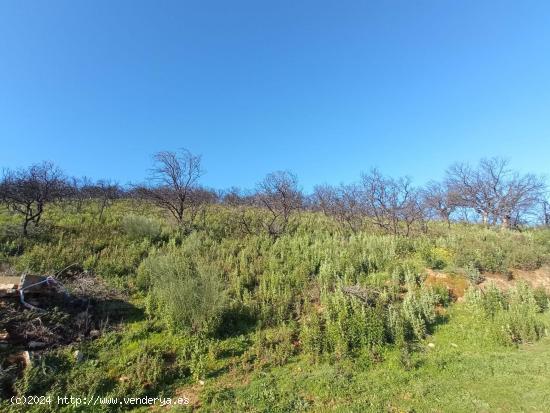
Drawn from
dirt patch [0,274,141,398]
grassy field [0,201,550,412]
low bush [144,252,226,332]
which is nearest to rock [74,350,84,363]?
grassy field [0,201,550,412]

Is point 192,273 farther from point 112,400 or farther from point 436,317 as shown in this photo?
point 436,317

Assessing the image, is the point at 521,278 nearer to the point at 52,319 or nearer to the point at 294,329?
the point at 294,329

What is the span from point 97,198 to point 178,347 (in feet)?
86.5

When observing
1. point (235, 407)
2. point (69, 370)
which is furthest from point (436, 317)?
point (69, 370)

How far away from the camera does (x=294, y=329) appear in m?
8.24

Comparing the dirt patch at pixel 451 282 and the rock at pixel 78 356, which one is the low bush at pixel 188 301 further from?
the dirt patch at pixel 451 282

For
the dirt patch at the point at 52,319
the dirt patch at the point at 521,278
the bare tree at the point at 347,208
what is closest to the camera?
the dirt patch at the point at 52,319

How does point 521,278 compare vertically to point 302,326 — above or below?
above

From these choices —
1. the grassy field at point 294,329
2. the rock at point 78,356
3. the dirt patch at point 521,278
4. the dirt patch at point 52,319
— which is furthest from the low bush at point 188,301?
the dirt patch at point 521,278

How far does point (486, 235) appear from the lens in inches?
663

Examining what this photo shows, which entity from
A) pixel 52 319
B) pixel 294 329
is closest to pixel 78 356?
pixel 52 319

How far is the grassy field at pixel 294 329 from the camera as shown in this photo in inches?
227

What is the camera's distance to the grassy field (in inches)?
227

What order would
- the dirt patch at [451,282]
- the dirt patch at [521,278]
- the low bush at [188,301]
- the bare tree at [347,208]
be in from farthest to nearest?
the bare tree at [347,208]
the dirt patch at [521,278]
the dirt patch at [451,282]
the low bush at [188,301]
